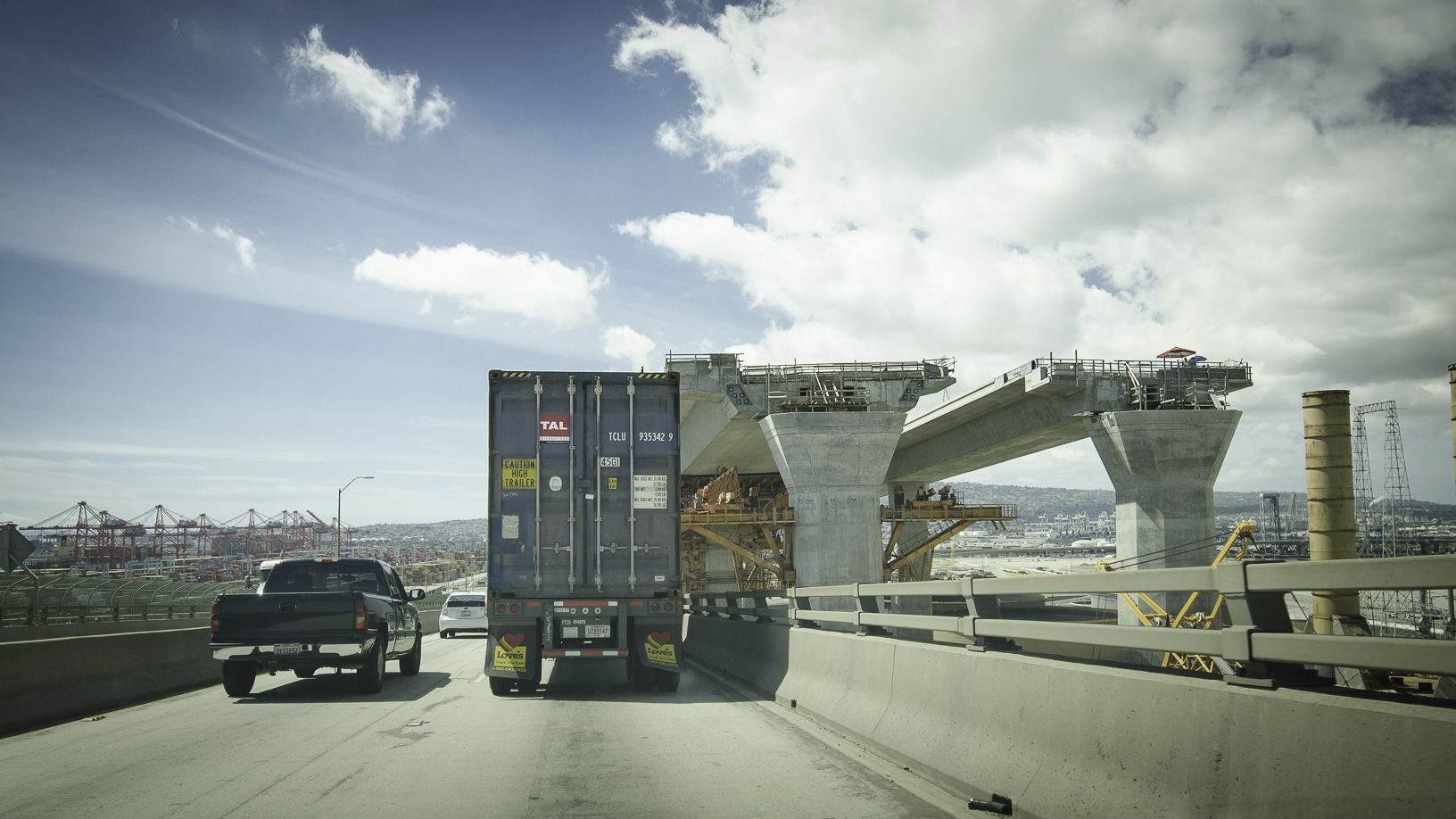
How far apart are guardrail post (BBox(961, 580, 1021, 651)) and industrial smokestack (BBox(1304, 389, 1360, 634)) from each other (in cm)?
1977

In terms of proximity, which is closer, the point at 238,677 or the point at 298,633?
the point at 298,633

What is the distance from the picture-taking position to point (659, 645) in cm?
1318

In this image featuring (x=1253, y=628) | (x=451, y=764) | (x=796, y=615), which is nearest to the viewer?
(x=1253, y=628)

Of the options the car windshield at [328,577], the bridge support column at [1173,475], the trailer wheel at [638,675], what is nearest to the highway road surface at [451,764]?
the trailer wheel at [638,675]

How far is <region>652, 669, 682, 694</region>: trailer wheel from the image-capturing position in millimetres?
13312

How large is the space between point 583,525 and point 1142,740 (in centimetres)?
970

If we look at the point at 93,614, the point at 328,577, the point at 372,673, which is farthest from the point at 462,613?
the point at 372,673

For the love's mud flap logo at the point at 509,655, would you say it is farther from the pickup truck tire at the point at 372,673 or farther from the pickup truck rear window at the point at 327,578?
the pickup truck rear window at the point at 327,578

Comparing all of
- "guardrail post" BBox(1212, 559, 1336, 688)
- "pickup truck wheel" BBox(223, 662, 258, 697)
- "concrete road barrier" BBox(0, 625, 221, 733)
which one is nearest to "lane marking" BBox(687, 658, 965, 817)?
"guardrail post" BBox(1212, 559, 1336, 688)

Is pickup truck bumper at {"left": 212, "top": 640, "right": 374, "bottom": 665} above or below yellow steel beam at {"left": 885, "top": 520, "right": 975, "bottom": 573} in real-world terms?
above

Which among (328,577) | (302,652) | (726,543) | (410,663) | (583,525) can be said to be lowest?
(410,663)

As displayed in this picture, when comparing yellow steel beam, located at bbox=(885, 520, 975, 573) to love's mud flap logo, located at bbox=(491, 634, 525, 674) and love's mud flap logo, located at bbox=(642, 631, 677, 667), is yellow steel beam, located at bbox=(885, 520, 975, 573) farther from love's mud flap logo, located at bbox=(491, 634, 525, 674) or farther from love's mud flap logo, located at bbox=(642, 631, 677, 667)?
love's mud flap logo, located at bbox=(491, 634, 525, 674)

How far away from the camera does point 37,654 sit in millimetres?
→ 10719

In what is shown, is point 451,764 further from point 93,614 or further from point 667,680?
point 93,614
